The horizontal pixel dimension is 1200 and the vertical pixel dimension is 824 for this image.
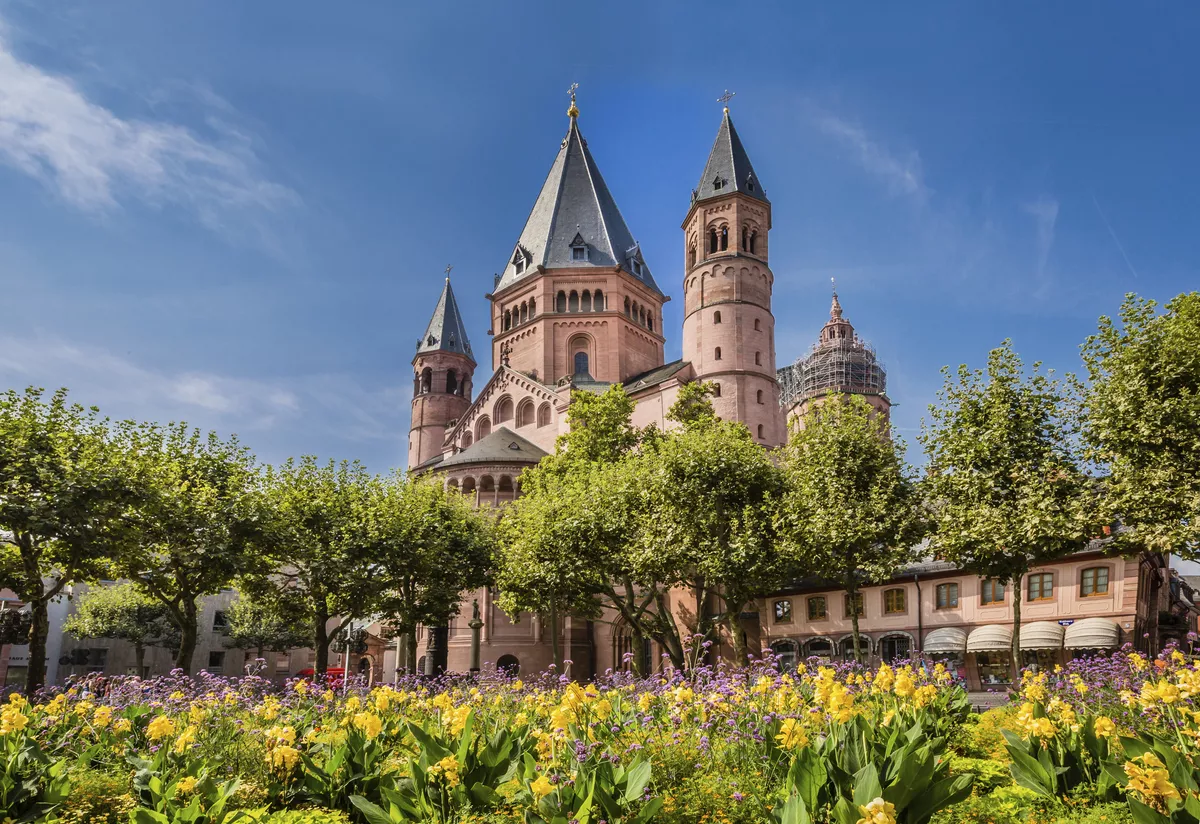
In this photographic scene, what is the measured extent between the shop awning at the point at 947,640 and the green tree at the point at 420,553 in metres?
20.3

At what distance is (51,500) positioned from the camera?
24.9 metres

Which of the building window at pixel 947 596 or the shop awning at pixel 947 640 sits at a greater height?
the building window at pixel 947 596

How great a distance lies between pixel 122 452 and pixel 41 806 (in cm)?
2276

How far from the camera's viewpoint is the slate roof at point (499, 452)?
5662 centimetres

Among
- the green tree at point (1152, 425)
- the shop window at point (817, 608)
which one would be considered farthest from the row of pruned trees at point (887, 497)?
the shop window at point (817, 608)

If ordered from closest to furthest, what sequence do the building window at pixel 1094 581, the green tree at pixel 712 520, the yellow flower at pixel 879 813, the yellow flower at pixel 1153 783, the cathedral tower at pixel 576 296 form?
the yellow flower at pixel 879 813 → the yellow flower at pixel 1153 783 → the green tree at pixel 712 520 → the building window at pixel 1094 581 → the cathedral tower at pixel 576 296

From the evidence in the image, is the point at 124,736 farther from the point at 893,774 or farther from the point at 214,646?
the point at 214,646

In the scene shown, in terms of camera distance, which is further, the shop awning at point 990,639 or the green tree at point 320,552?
the shop awning at point 990,639

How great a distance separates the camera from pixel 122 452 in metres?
29.0

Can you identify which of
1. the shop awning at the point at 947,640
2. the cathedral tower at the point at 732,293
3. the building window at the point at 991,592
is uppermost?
the cathedral tower at the point at 732,293

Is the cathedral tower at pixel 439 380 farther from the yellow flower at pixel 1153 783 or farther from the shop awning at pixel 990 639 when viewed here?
the yellow flower at pixel 1153 783

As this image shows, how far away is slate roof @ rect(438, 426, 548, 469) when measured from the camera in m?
56.6

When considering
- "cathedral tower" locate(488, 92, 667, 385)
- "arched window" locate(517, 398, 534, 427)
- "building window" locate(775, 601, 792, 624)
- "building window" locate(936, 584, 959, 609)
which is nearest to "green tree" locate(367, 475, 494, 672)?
"building window" locate(775, 601, 792, 624)

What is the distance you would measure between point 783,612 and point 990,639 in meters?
12.2
